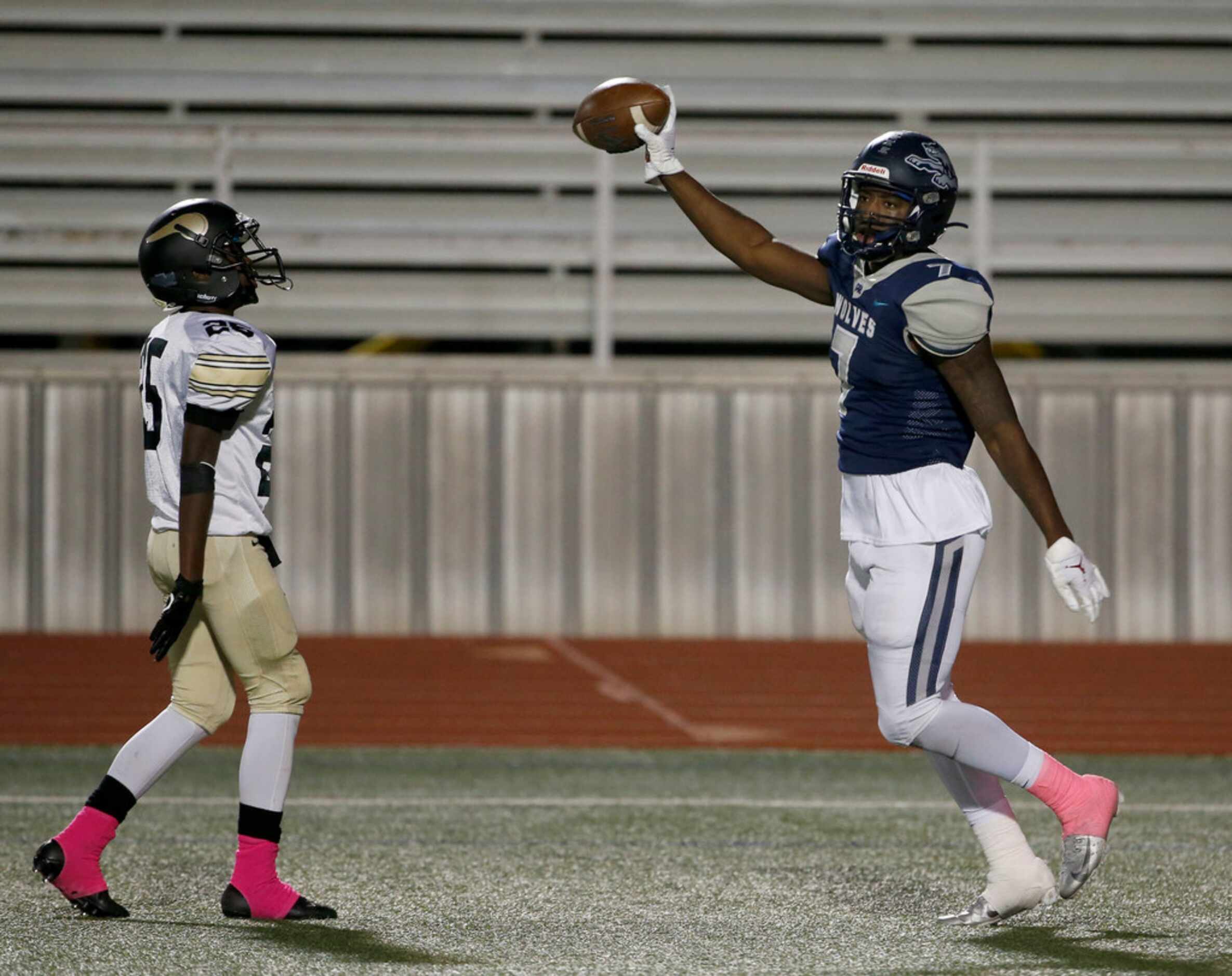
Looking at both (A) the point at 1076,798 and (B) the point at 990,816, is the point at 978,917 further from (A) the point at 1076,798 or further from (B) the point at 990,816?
(A) the point at 1076,798

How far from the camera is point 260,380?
3215 mm

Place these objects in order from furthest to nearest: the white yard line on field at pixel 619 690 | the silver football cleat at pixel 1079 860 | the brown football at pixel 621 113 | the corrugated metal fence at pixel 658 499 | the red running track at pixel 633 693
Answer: the corrugated metal fence at pixel 658 499
the white yard line on field at pixel 619 690
the red running track at pixel 633 693
the brown football at pixel 621 113
the silver football cleat at pixel 1079 860

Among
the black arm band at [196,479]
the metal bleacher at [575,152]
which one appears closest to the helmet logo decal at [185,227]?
the black arm band at [196,479]

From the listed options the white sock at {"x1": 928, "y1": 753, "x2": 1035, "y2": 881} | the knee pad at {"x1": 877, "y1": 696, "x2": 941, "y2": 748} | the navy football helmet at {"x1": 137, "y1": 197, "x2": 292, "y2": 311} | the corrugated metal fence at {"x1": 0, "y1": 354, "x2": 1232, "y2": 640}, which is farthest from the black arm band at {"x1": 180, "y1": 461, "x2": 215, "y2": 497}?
the corrugated metal fence at {"x1": 0, "y1": 354, "x2": 1232, "y2": 640}

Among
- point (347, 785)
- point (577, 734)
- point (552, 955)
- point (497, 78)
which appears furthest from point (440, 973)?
point (497, 78)

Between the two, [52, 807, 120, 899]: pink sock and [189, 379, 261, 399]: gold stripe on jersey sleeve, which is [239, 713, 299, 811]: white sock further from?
[189, 379, 261, 399]: gold stripe on jersey sleeve

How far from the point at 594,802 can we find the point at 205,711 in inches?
66.3

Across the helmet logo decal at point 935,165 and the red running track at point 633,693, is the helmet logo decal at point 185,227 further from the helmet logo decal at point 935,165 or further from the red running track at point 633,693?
the red running track at point 633,693

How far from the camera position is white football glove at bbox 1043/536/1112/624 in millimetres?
3021

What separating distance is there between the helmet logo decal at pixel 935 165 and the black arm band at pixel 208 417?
132cm

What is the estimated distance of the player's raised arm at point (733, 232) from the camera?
344 cm

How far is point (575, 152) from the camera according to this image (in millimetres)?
8984

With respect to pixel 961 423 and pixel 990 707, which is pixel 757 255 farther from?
pixel 990 707

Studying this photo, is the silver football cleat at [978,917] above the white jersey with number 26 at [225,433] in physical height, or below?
below
